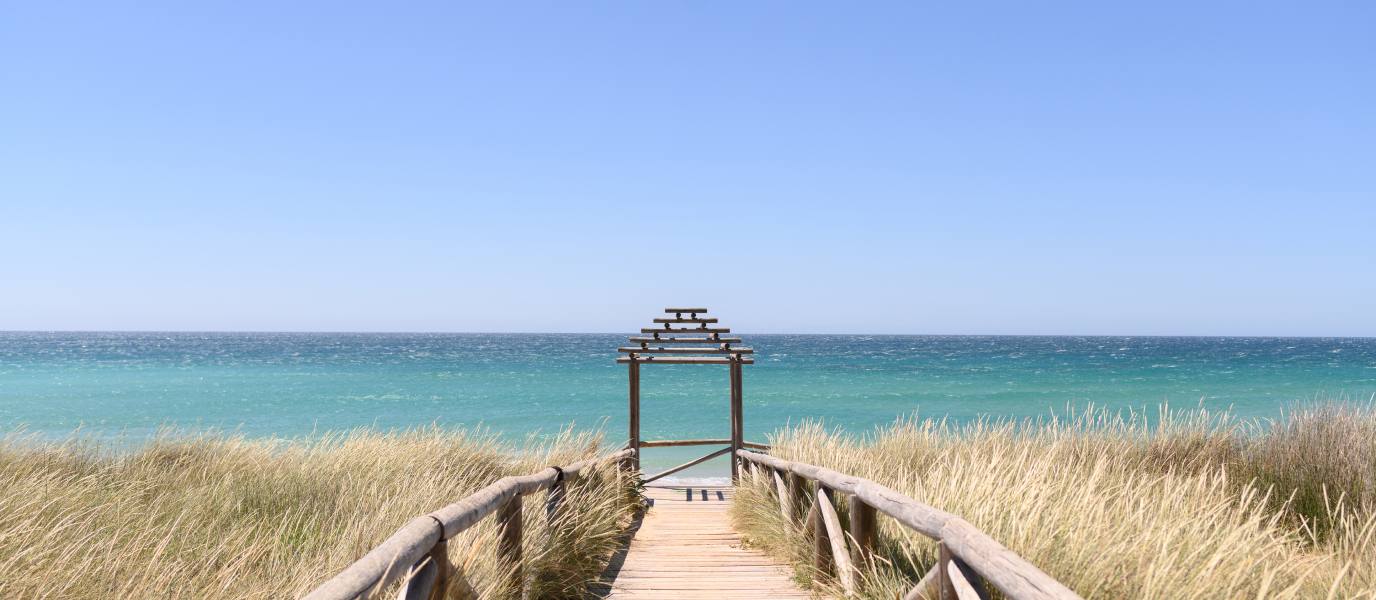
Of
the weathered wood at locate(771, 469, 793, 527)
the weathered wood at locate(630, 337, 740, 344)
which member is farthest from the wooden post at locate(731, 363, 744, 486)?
the weathered wood at locate(771, 469, 793, 527)

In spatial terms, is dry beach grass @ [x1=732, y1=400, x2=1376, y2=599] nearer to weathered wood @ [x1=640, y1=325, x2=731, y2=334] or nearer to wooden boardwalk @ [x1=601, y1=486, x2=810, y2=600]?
wooden boardwalk @ [x1=601, y1=486, x2=810, y2=600]

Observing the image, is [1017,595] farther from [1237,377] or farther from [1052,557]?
[1237,377]

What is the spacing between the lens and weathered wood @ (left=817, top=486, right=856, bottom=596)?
416 cm

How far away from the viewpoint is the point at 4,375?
44.3 meters

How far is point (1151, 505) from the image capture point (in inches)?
153

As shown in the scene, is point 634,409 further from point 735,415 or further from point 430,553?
point 430,553

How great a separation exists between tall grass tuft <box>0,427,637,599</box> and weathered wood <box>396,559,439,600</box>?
1.58 ft

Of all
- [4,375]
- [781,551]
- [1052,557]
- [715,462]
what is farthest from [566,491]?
[4,375]

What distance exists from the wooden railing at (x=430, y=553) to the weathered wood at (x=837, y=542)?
187 centimetres

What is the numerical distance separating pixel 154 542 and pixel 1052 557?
443cm

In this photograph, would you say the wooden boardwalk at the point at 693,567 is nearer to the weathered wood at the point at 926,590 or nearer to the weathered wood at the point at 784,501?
the weathered wood at the point at 784,501

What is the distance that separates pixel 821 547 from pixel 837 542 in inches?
17.8

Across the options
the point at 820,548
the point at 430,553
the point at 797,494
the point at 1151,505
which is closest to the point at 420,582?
the point at 430,553

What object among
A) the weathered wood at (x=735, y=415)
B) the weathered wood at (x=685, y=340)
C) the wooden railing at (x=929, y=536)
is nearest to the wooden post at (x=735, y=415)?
the weathered wood at (x=735, y=415)
